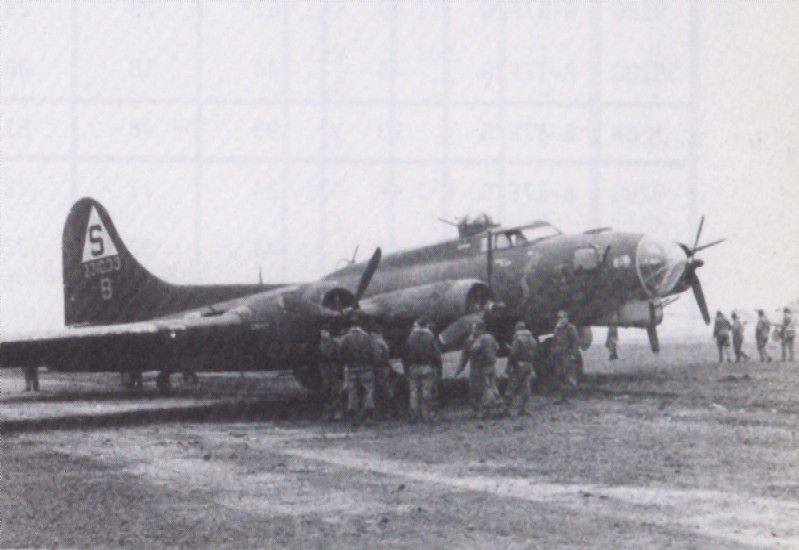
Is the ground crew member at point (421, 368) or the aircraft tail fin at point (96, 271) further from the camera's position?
the aircraft tail fin at point (96, 271)

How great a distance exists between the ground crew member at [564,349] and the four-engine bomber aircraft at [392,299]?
41.8 inches

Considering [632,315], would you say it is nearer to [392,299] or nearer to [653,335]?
[653,335]

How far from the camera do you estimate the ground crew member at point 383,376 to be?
1562cm

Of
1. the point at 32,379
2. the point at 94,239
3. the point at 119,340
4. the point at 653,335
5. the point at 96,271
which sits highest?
the point at 94,239

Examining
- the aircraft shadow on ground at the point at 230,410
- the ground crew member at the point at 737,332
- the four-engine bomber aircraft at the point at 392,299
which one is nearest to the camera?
the aircraft shadow on ground at the point at 230,410

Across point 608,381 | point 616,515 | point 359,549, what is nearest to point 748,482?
point 616,515

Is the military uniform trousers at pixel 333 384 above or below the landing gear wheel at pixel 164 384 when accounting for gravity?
above

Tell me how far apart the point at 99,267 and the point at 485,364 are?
1241cm

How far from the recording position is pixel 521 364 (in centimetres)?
1625

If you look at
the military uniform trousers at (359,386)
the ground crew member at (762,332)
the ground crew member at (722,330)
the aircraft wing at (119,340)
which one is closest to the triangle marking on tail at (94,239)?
the aircraft wing at (119,340)

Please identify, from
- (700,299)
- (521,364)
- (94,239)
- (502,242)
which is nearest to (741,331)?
(700,299)

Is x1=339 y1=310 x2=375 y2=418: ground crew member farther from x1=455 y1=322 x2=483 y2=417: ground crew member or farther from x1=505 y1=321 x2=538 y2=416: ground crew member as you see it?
x1=505 y1=321 x2=538 y2=416: ground crew member

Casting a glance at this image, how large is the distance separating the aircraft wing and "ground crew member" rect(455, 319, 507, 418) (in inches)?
186

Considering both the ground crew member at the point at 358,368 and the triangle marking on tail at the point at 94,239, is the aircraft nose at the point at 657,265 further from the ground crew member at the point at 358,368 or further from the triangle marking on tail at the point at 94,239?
the triangle marking on tail at the point at 94,239
